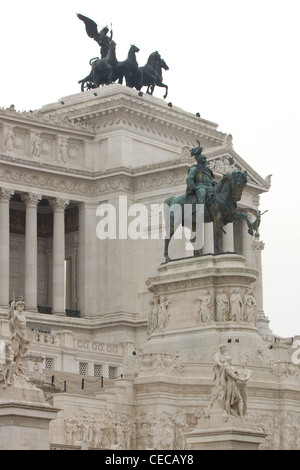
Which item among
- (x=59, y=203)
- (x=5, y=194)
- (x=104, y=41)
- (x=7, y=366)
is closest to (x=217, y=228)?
(x=7, y=366)

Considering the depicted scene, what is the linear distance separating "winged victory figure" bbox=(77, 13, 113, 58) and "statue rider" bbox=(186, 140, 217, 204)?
3709cm

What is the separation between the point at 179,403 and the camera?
197 ft

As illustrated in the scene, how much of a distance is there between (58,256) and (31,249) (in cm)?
209

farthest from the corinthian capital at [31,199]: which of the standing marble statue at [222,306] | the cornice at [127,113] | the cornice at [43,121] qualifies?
the standing marble statue at [222,306]

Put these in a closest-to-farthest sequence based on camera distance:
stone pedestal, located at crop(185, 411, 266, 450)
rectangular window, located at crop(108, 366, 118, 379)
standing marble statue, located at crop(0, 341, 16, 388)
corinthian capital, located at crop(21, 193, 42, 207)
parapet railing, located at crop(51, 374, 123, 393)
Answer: standing marble statue, located at crop(0, 341, 16, 388), stone pedestal, located at crop(185, 411, 266, 450), parapet railing, located at crop(51, 374, 123, 393), rectangular window, located at crop(108, 366, 118, 379), corinthian capital, located at crop(21, 193, 42, 207)

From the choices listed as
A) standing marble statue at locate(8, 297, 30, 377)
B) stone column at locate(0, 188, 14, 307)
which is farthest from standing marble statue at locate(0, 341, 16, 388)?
stone column at locate(0, 188, 14, 307)

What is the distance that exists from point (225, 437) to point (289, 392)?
1679 cm

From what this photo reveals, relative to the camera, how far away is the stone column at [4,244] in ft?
295

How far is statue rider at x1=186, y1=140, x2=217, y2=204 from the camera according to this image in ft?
216

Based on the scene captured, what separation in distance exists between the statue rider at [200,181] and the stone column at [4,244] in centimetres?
2564

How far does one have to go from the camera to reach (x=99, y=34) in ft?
340

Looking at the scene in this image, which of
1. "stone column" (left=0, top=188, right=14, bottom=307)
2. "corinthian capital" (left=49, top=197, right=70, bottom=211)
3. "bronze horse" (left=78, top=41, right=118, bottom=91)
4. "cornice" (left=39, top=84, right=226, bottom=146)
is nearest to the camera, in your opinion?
"stone column" (left=0, top=188, right=14, bottom=307)

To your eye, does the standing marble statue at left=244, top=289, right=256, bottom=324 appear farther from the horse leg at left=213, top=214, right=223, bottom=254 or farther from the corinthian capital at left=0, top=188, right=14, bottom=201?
the corinthian capital at left=0, top=188, right=14, bottom=201

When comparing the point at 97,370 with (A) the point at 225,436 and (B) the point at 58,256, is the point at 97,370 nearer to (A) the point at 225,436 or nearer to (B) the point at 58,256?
(B) the point at 58,256
